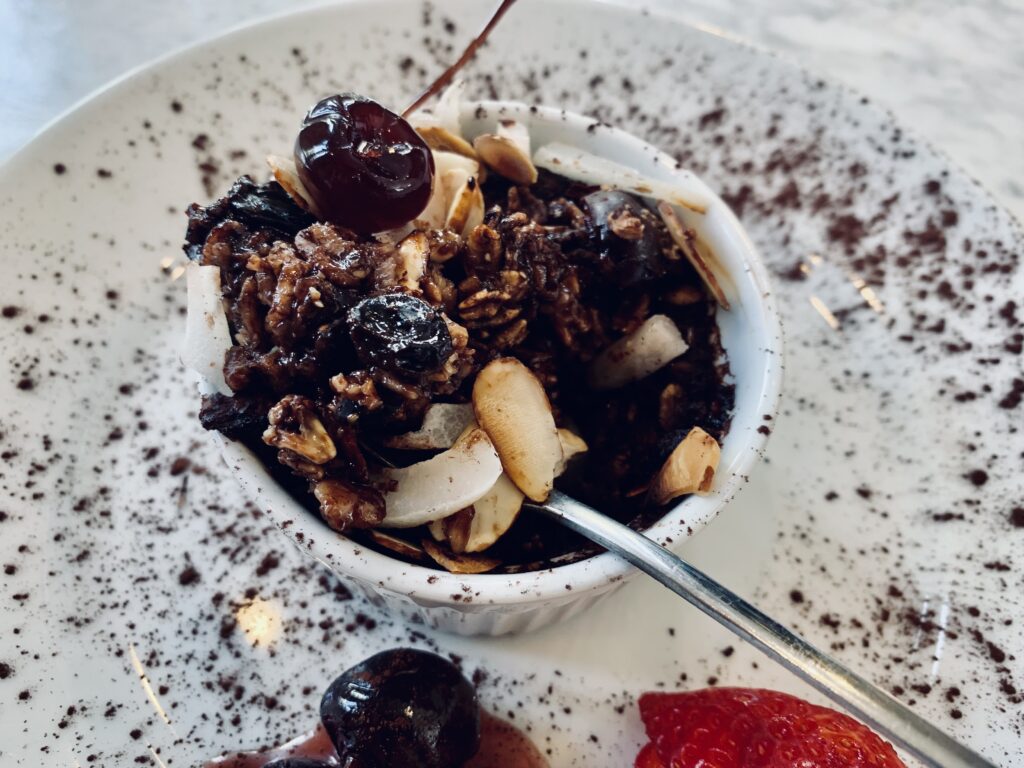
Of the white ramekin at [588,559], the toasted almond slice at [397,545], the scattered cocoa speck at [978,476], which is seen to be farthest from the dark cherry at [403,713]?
the scattered cocoa speck at [978,476]

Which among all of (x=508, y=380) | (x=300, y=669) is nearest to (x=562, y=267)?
(x=508, y=380)

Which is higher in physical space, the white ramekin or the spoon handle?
the white ramekin

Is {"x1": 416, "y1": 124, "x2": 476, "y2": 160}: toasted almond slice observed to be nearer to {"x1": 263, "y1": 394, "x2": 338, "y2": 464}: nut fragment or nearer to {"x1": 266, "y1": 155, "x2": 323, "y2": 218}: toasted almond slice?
{"x1": 266, "y1": 155, "x2": 323, "y2": 218}: toasted almond slice

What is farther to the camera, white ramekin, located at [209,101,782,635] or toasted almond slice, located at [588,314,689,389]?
toasted almond slice, located at [588,314,689,389]

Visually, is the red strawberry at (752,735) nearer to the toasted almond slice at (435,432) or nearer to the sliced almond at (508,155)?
the toasted almond slice at (435,432)

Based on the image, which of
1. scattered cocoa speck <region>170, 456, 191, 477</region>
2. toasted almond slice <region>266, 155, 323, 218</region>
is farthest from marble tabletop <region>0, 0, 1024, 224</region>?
toasted almond slice <region>266, 155, 323, 218</region>

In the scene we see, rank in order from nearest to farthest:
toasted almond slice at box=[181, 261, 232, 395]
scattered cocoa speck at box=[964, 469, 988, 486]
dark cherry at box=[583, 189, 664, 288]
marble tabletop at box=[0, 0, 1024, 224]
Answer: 1. toasted almond slice at box=[181, 261, 232, 395]
2. dark cherry at box=[583, 189, 664, 288]
3. scattered cocoa speck at box=[964, 469, 988, 486]
4. marble tabletop at box=[0, 0, 1024, 224]
